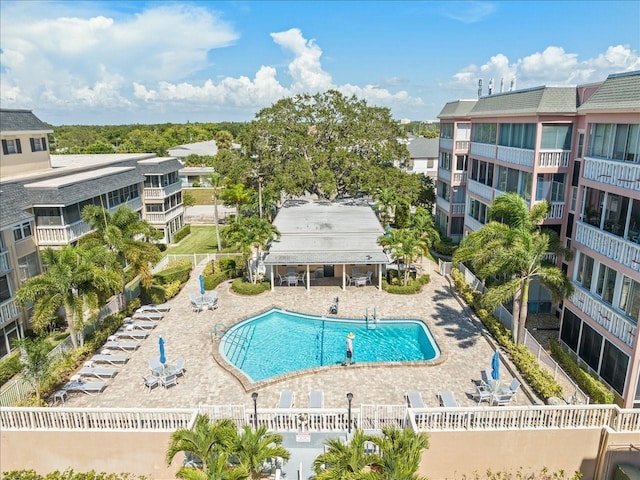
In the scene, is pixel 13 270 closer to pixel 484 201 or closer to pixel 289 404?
pixel 289 404

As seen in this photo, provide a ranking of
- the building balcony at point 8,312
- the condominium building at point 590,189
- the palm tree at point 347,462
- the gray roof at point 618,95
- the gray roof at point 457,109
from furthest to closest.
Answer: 1. the gray roof at point 457,109
2. the building balcony at point 8,312
3. the condominium building at point 590,189
4. the gray roof at point 618,95
5. the palm tree at point 347,462

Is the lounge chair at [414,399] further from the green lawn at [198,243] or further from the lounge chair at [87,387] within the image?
the green lawn at [198,243]

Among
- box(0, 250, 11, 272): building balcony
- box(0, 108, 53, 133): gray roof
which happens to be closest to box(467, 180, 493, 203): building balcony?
box(0, 250, 11, 272): building balcony

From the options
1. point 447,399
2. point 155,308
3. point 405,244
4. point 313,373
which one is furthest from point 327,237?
point 447,399

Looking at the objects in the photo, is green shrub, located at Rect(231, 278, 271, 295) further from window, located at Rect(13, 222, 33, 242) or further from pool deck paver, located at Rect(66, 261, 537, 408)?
window, located at Rect(13, 222, 33, 242)

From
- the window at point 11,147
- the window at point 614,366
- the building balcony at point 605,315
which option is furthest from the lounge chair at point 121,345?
the window at point 614,366
